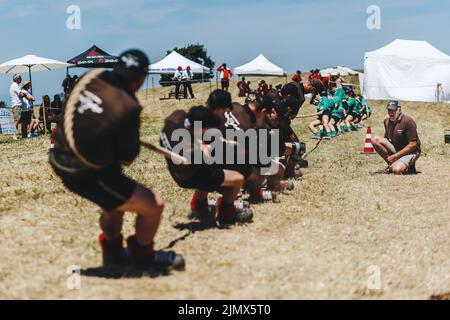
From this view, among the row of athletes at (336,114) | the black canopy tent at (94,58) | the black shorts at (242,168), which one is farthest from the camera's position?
the black canopy tent at (94,58)

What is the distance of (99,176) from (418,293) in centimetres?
274

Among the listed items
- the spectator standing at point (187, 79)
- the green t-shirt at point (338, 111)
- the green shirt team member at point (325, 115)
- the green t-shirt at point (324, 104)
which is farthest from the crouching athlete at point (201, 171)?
the spectator standing at point (187, 79)

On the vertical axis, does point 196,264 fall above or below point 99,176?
below

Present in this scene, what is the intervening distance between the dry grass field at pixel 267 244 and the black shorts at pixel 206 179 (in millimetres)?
514

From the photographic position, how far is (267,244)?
650cm

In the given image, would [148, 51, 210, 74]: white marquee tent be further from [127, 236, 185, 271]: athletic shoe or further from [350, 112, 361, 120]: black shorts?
[127, 236, 185, 271]: athletic shoe

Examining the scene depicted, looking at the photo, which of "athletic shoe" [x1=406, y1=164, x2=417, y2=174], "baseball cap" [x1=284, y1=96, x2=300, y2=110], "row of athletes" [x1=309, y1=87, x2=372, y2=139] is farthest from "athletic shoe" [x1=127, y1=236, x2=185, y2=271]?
"row of athletes" [x1=309, y1=87, x2=372, y2=139]

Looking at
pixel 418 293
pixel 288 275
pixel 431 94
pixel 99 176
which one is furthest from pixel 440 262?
pixel 431 94

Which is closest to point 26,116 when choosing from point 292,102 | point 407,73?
point 292,102

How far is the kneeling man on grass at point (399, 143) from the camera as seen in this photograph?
40.6 ft

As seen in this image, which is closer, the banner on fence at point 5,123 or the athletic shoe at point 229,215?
the athletic shoe at point 229,215

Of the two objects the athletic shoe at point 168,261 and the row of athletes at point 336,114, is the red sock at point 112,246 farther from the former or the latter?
the row of athletes at point 336,114
